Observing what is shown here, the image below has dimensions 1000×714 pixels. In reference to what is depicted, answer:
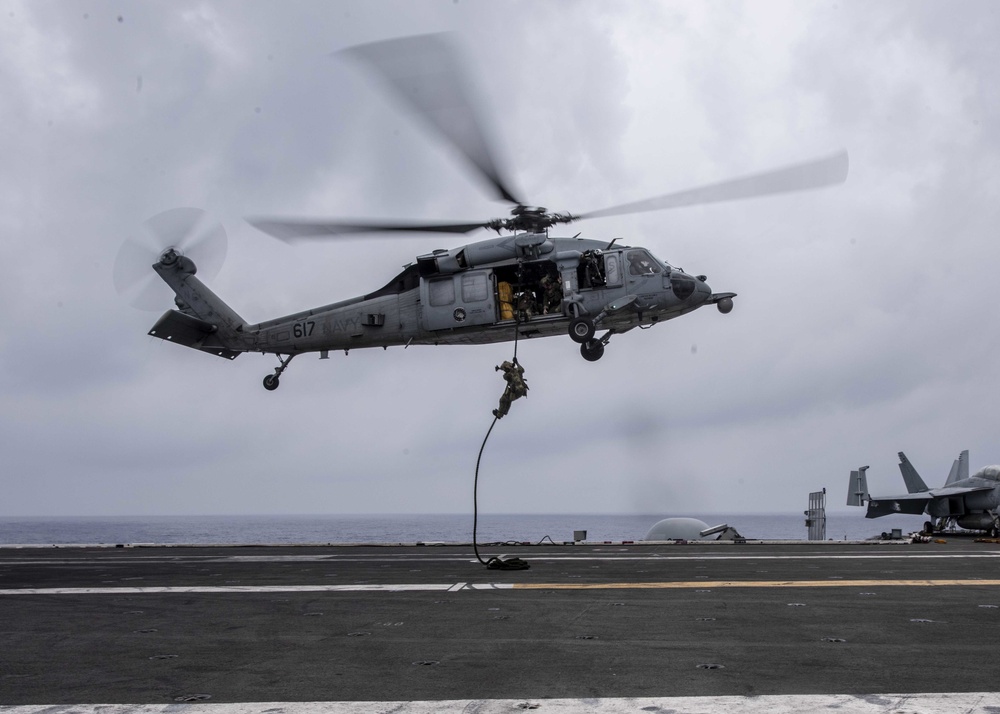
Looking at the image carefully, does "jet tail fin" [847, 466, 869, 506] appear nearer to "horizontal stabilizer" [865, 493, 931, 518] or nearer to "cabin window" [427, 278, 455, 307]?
"horizontal stabilizer" [865, 493, 931, 518]

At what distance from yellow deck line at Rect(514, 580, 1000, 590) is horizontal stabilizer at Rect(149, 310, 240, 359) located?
16.5m

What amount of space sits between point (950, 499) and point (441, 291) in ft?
110

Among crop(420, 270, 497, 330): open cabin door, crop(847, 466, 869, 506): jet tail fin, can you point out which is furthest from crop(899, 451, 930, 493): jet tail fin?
crop(420, 270, 497, 330): open cabin door

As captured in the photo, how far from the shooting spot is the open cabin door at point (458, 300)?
22.5 meters

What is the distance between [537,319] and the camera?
22.5 metres

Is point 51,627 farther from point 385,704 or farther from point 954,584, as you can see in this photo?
point 954,584

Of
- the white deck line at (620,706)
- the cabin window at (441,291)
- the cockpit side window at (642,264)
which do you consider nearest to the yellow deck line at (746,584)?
the white deck line at (620,706)

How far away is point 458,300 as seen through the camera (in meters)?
22.8

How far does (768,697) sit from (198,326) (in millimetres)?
23716

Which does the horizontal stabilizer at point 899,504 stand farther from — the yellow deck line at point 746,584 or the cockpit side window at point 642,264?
the yellow deck line at point 746,584

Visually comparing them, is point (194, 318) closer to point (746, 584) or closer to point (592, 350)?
point (592, 350)

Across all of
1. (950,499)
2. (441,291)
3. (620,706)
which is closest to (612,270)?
(441,291)

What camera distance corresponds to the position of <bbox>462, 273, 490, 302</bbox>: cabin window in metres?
22.5

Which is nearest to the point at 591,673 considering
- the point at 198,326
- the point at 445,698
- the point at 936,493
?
the point at 445,698
